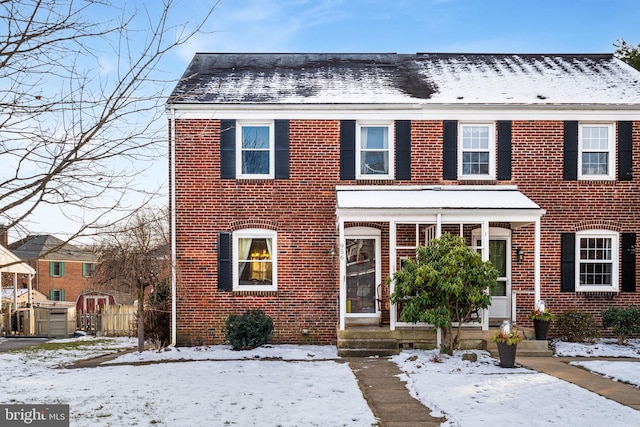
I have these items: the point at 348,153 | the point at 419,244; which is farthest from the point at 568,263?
the point at 348,153

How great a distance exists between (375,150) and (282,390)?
736 cm

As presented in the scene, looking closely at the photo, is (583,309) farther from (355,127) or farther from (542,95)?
(355,127)

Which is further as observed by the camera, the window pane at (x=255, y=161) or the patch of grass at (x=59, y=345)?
the patch of grass at (x=59, y=345)

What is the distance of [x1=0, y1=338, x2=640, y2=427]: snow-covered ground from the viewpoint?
25.4 ft

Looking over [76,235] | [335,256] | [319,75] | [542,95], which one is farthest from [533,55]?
[76,235]

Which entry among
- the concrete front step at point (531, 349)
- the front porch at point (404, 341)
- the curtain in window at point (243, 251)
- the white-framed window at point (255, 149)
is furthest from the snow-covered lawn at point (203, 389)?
the white-framed window at point (255, 149)

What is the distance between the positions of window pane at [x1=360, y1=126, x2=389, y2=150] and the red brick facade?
0.68m

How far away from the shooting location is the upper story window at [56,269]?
4388 cm

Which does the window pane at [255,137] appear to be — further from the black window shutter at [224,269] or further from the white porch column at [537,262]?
the white porch column at [537,262]

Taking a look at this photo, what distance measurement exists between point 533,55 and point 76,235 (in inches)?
686

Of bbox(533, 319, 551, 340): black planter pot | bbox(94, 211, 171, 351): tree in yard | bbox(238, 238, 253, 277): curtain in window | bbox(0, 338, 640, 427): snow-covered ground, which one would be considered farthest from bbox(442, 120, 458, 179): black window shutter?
bbox(94, 211, 171, 351): tree in yard

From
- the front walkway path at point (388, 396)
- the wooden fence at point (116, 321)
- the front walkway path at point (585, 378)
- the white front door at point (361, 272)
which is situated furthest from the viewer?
the wooden fence at point (116, 321)

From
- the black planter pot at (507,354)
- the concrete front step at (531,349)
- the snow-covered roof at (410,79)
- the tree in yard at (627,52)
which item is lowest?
the concrete front step at (531,349)

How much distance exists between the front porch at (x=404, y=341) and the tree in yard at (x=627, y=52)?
58.7ft
